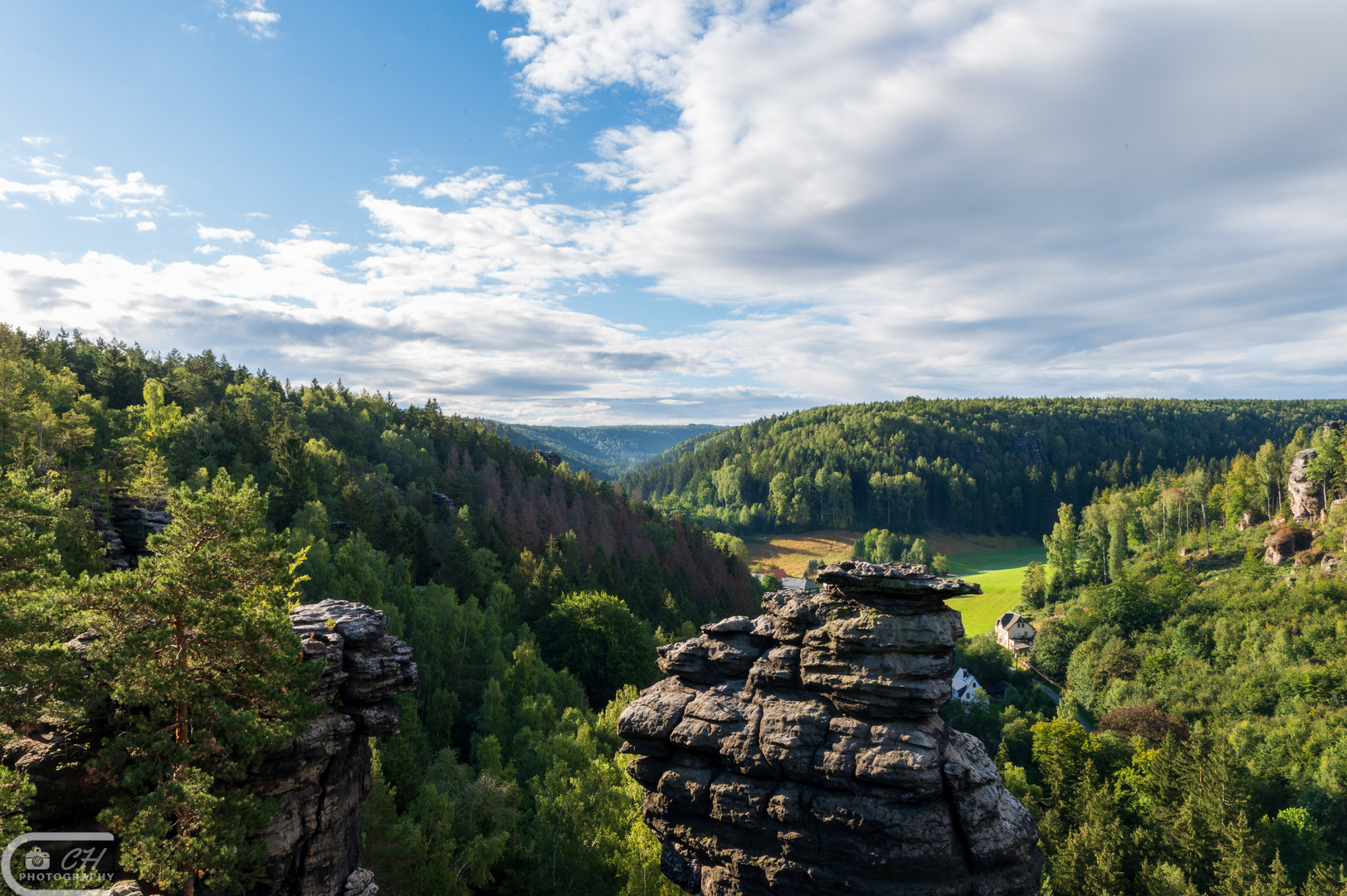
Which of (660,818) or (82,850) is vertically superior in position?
(82,850)

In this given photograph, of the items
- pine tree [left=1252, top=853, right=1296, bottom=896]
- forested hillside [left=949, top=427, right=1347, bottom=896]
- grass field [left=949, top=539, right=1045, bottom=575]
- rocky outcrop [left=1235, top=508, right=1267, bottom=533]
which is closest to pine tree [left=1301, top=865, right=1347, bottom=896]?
forested hillside [left=949, top=427, right=1347, bottom=896]

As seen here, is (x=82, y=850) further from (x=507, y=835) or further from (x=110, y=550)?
(x=110, y=550)

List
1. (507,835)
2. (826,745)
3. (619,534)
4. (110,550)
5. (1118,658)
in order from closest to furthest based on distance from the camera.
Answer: (826,745), (507,835), (110,550), (1118,658), (619,534)

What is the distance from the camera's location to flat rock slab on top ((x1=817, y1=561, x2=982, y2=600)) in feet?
68.1

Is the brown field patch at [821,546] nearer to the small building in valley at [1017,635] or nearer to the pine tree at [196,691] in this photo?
the small building in valley at [1017,635]

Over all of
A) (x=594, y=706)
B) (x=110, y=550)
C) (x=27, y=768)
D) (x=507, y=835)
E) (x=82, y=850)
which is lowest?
(x=594, y=706)

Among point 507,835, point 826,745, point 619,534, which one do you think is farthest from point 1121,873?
point 619,534

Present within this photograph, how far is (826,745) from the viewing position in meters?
20.6

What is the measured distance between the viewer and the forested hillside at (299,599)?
16172mm

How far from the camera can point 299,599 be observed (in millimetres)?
22672

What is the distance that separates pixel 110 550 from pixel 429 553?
31.3 meters

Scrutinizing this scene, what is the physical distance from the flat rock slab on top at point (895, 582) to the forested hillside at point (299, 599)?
1536cm

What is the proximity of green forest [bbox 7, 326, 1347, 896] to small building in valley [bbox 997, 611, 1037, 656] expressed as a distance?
429cm

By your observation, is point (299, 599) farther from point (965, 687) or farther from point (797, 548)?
point (797, 548)
